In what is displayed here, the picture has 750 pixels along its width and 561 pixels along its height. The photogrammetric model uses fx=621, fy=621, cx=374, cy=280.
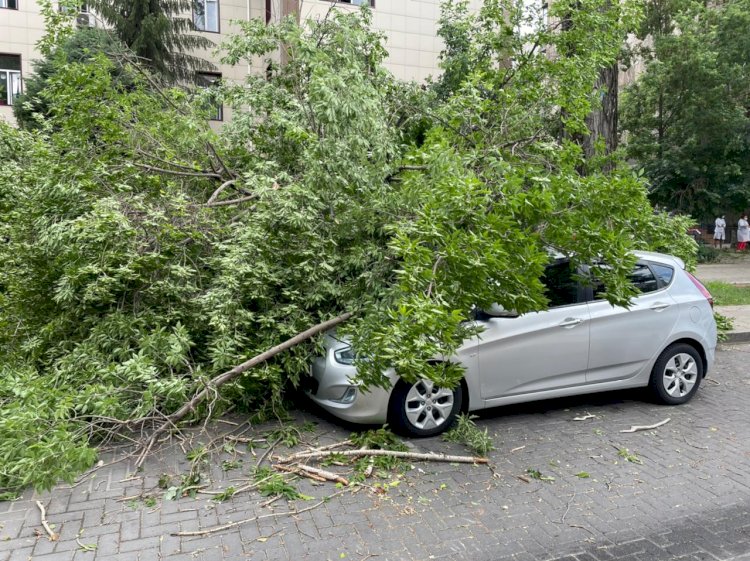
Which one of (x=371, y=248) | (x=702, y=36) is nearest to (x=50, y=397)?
(x=371, y=248)

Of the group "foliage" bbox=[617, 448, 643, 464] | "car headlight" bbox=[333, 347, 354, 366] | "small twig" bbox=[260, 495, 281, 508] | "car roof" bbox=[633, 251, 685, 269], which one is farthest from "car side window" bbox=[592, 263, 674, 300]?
"small twig" bbox=[260, 495, 281, 508]

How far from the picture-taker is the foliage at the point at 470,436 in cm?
499

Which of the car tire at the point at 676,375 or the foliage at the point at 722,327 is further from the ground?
the car tire at the point at 676,375

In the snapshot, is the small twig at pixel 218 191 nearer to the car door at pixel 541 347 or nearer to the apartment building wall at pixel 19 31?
the car door at pixel 541 347

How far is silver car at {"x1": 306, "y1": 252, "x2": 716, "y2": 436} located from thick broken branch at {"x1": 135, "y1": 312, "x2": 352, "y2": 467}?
8.0 inches

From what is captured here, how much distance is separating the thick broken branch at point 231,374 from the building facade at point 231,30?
16145mm

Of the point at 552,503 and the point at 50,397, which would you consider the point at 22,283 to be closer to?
the point at 50,397

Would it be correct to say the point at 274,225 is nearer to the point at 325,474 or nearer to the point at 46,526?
the point at 325,474

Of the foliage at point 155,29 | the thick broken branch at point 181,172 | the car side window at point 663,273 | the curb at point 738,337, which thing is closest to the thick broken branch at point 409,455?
the car side window at point 663,273

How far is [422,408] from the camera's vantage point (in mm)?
5211

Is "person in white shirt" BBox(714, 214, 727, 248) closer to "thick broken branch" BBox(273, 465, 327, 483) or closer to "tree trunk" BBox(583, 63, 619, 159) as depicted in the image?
"tree trunk" BBox(583, 63, 619, 159)

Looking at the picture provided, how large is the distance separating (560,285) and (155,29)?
15.4m

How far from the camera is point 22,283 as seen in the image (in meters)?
5.55

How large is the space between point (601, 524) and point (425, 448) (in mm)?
1542
